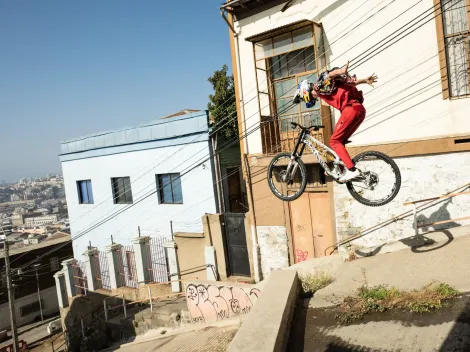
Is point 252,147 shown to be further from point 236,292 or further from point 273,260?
point 236,292

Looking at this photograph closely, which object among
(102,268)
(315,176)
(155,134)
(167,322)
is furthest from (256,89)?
(102,268)

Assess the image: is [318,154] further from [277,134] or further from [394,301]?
[277,134]

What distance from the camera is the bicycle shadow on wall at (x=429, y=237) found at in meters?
8.19

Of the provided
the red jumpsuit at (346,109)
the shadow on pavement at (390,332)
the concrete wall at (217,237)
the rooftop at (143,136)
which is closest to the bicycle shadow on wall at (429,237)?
the shadow on pavement at (390,332)

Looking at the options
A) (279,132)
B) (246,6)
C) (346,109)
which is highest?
(246,6)

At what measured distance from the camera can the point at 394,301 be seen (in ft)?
20.1

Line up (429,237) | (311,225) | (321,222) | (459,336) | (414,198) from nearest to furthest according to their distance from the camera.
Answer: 1. (459,336)
2. (429,237)
3. (414,198)
4. (321,222)
5. (311,225)

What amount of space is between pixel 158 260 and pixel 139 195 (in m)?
3.06

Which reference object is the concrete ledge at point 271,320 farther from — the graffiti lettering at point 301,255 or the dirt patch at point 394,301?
the graffiti lettering at point 301,255

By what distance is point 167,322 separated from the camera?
1152cm

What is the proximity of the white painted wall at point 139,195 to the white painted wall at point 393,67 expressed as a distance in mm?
6071

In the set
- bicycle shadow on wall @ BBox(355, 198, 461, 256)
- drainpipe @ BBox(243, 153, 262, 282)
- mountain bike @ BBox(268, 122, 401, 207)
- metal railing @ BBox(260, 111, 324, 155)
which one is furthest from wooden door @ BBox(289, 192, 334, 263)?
bicycle shadow on wall @ BBox(355, 198, 461, 256)

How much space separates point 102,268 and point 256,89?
36.7ft

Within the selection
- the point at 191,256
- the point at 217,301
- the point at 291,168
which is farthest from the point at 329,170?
the point at 191,256
